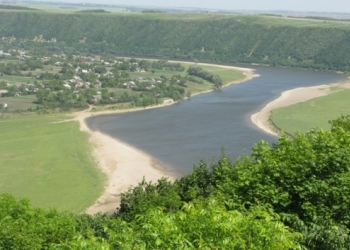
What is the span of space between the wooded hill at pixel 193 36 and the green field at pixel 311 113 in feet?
81.9

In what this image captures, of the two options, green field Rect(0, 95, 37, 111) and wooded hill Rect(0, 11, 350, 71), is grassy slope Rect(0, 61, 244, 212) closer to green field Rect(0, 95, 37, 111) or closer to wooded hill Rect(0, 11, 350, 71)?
green field Rect(0, 95, 37, 111)

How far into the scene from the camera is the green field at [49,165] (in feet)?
76.0

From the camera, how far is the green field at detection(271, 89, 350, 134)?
35806 mm

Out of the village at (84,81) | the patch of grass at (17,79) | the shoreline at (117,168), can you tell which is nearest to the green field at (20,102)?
the village at (84,81)

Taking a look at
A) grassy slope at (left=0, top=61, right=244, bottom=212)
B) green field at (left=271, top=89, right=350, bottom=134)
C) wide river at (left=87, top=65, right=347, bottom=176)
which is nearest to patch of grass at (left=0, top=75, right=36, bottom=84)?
grassy slope at (left=0, top=61, right=244, bottom=212)

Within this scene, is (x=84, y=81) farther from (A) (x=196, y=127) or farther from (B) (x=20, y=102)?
(A) (x=196, y=127)

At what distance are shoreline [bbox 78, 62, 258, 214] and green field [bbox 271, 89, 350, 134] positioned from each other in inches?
362

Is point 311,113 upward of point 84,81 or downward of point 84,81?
upward

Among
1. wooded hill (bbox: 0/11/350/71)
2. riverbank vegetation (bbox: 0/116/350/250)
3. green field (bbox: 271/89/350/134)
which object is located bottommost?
wooded hill (bbox: 0/11/350/71)

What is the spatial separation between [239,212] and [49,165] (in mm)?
20397

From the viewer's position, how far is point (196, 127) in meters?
37.2

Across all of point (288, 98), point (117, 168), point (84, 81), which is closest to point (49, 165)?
point (117, 168)

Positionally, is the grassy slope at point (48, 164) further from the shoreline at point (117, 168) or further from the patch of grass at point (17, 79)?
the patch of grass at point (17, 79)

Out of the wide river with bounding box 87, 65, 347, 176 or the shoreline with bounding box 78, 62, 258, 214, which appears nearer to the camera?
the shoreline with bounding box 78, 62, 258, 214
